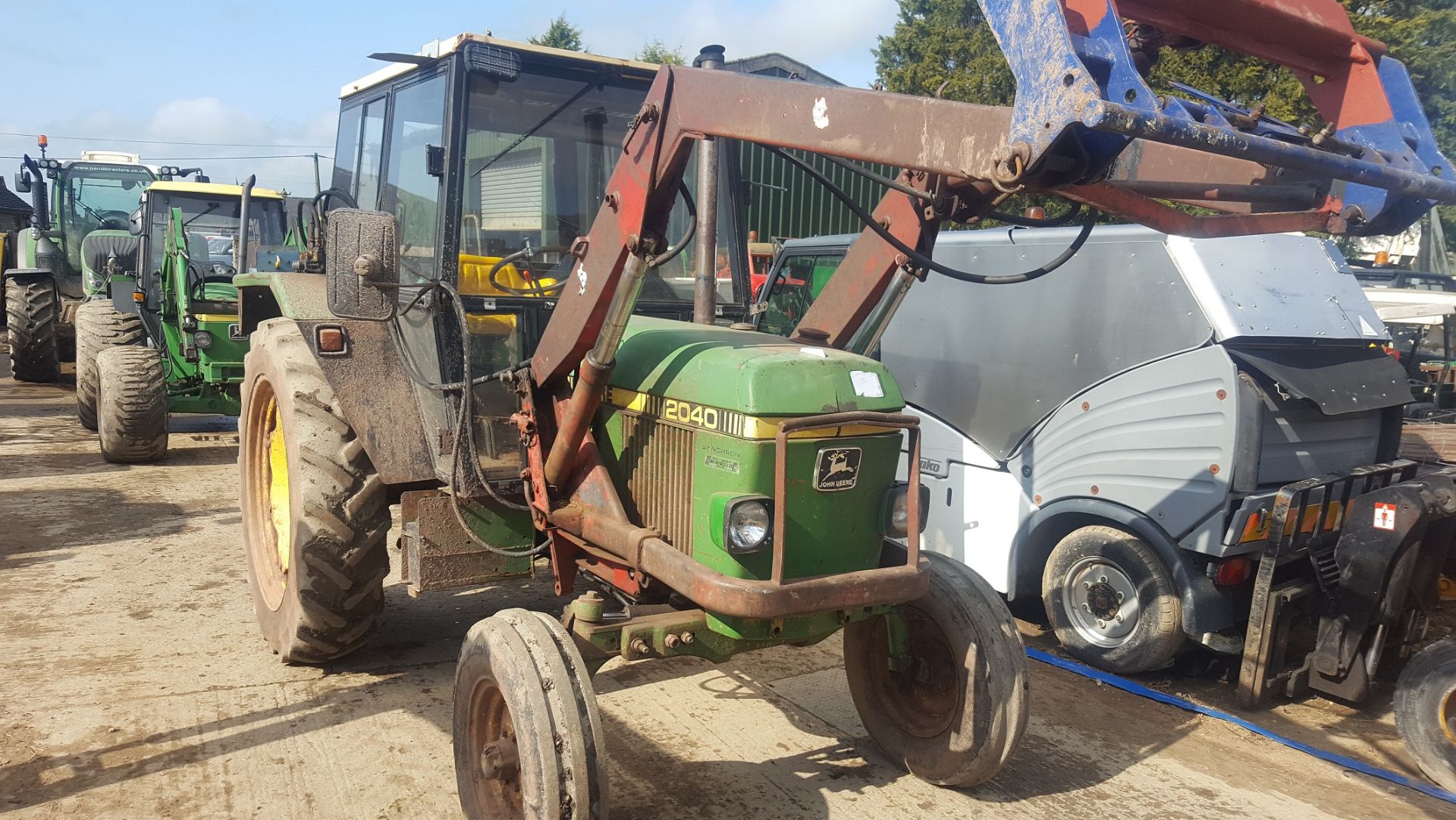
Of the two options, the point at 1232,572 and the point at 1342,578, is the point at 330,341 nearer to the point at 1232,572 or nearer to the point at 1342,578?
the point at 1232,572

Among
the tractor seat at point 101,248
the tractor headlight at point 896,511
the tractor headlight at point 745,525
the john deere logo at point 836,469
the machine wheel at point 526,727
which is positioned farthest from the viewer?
the tractor seat at point 101,248

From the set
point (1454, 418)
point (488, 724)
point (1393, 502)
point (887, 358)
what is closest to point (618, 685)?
point (488, 724)

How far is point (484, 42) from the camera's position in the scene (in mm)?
3750

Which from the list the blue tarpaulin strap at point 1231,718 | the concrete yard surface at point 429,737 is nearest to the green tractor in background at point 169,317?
the concrete yard surface at point 429,737

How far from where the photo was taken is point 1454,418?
7.33 metres

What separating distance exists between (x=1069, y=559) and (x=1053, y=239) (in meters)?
1.63

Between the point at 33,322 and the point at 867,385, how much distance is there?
12881mm

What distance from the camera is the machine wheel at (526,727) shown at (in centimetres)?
263

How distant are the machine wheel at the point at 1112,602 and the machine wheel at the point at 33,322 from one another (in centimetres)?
1238

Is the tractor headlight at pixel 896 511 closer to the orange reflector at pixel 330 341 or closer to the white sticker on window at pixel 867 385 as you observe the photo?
the white sticker on window at pixel 867 385

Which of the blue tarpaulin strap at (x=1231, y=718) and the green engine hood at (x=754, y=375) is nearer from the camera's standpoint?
the green engine hood at (x=754, y=375)

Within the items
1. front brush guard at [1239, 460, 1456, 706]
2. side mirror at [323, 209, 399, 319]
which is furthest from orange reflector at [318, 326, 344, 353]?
front brush guard at [1239, 460, 1456, 706]

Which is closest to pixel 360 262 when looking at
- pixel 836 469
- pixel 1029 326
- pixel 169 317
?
pixel 836 469

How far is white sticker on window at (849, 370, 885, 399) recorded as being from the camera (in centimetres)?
298
